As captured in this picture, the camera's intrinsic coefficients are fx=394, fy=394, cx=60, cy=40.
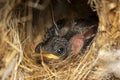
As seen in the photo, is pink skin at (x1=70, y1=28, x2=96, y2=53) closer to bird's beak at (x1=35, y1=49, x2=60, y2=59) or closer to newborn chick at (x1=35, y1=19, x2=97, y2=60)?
newborn chick at (x1=35, y1=19, x2=97, y2=60)

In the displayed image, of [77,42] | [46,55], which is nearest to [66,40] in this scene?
[77,42]

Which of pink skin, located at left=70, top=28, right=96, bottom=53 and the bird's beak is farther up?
pink skin, located at left=70, top=28, right=96, bottom=53

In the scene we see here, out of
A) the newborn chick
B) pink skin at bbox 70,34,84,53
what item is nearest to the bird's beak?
the newborn chick

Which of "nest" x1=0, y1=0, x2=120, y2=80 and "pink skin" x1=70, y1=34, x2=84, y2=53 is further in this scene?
"pink skin" x1=70, y1=34, x2=84, y2=53

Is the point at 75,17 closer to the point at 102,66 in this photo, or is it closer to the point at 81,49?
the point at 81,49

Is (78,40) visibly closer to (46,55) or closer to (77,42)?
(77,42)

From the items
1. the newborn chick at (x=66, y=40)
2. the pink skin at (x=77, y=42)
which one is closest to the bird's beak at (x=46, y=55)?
the newborn chick at (x=66, y=40)

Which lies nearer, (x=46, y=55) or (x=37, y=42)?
(x=46, y=55)
